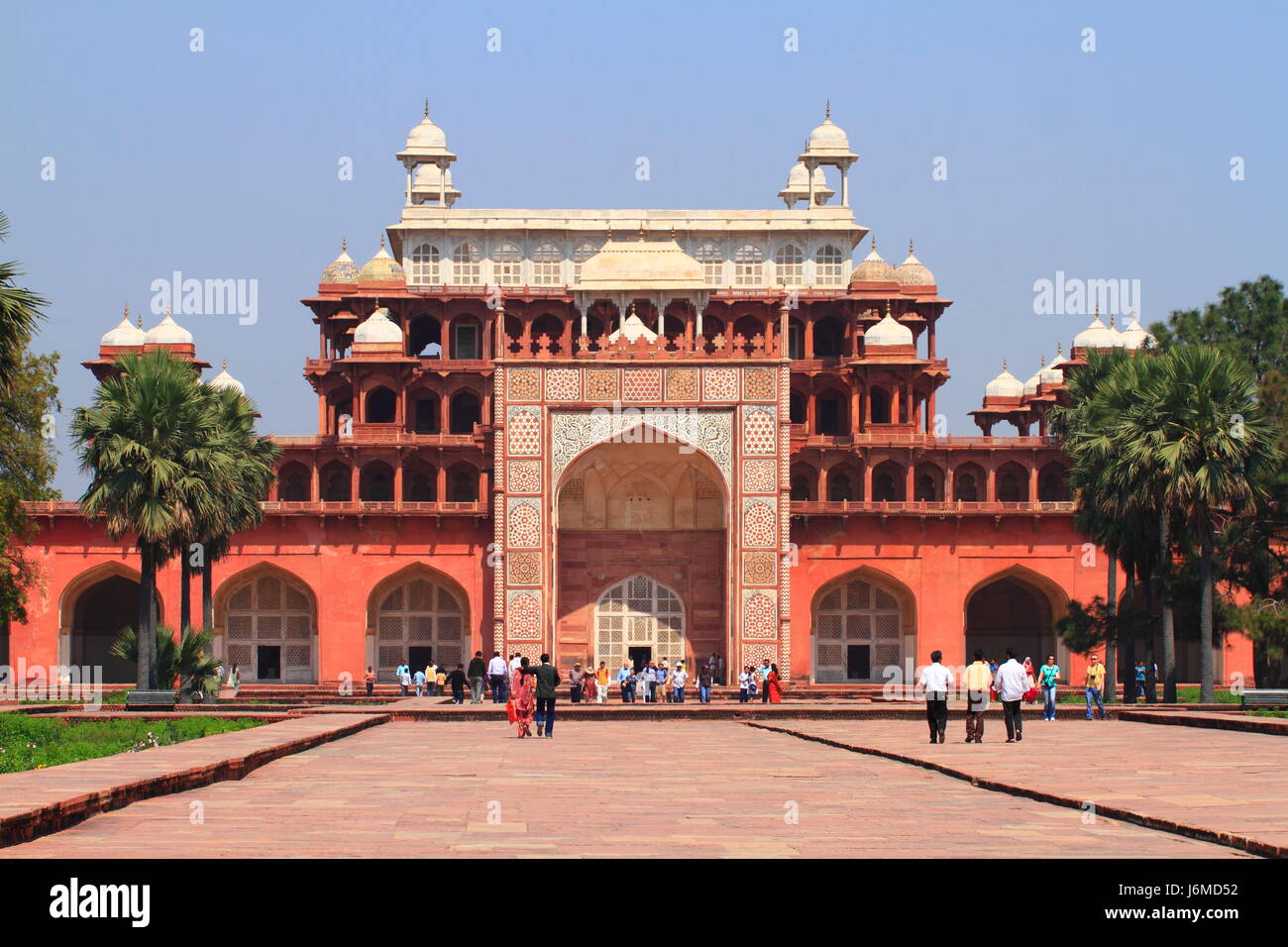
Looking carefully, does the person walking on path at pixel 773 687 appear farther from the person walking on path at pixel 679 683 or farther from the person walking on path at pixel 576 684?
the person walking on path at pixel 576 684

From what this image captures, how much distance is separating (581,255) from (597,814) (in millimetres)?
47679

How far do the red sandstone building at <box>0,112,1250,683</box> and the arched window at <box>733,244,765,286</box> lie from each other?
0.10m

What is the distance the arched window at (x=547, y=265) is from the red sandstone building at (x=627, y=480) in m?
0.07

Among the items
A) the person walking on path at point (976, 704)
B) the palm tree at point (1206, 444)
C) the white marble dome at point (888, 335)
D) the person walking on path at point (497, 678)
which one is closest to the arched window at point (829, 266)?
the white marble dome at point (888, 335)

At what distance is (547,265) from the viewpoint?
59969 millimetres

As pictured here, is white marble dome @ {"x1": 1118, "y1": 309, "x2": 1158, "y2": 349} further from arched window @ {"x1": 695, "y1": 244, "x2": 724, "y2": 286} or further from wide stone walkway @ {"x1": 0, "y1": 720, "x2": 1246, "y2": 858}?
wide stone walkway @ {"x1": 0, "y1": 720, "x2": 1246, "y2": 858}

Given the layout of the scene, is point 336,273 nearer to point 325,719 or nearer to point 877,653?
point 877,653

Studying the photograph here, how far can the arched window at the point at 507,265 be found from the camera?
59625 mm

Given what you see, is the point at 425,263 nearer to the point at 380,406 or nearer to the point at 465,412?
the point at 380,406

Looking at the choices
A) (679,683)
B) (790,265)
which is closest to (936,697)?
(679,683)

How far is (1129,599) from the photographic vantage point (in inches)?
1582

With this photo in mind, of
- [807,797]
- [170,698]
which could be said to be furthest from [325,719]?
[807,797]

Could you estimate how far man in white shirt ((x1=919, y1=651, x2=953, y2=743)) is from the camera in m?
22.5
